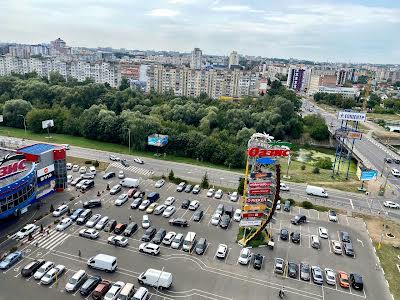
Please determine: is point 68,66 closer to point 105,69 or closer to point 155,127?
point 105,69

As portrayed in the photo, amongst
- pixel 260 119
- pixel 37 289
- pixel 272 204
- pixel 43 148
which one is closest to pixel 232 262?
pixel 272 204

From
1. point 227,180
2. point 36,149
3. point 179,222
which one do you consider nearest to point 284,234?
point 179,222

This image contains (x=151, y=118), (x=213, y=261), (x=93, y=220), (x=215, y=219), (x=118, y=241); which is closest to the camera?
(x=213, y=261)

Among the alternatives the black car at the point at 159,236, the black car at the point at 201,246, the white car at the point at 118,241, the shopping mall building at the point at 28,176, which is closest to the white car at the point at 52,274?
the white car at the point at 118,241

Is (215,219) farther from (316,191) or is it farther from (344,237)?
(316,191)

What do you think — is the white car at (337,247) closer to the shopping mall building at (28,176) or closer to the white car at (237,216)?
the white car at (237,216)

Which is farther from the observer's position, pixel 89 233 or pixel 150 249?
pixel 89 233
